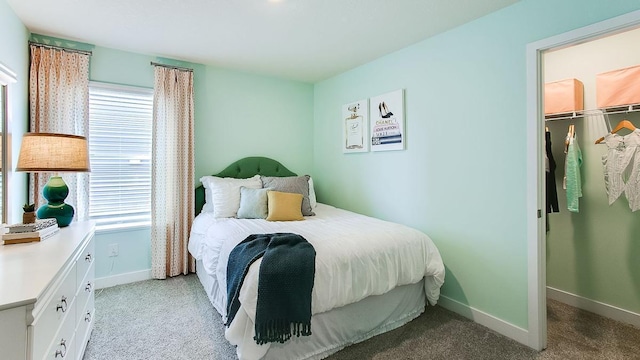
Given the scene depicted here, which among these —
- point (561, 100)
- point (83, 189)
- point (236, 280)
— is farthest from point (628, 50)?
point (83, 189)

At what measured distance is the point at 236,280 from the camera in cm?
180

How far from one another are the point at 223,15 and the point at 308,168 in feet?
8.00

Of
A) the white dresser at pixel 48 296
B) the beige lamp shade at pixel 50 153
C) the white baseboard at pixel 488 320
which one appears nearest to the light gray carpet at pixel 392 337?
the white baseboard at pixel 488 320

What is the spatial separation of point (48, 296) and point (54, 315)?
0.17 metres

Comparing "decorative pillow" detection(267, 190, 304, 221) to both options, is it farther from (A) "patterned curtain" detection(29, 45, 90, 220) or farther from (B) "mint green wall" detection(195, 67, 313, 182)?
(A) "patterned curtain" detection(29, 45, 90, 220)

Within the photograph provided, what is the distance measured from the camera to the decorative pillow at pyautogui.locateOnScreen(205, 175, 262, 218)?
10.0ft

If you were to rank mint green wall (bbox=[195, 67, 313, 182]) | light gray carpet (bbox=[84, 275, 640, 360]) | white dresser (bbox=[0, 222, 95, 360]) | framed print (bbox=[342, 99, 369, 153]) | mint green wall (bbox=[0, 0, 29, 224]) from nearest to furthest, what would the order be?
white dresser (bbox=[0, 222, 95, 360]) < light gray carpet (bbox=[84, 275, 640, 360]) < mint green wall (bbox=[0, 0, 29, 224]) < framed print (bbox=[342, 99, 369, 153]) < mint green wall (bbox=[195, 67, 313, 182])

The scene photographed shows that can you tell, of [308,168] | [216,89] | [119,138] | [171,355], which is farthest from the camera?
[308,168]

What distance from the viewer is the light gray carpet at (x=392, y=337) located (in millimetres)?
2000

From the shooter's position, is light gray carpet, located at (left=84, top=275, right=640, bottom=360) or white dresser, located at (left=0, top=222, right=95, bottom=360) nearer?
A: white dresser, located at (left=0, top=222, right=95, bottom=360)

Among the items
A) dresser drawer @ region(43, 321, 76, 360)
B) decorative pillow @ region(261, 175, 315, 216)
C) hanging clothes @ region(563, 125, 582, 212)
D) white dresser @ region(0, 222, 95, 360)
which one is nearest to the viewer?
white dresser @ region(0, 222, 95, 360)

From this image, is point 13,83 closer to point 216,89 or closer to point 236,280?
point 216,89

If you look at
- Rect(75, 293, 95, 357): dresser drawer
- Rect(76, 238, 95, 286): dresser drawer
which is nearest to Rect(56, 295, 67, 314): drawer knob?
Rect(76, 238, 95, 286): dresser drawer

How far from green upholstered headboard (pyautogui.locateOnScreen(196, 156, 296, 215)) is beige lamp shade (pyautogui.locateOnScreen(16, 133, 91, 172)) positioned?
5.14ft
